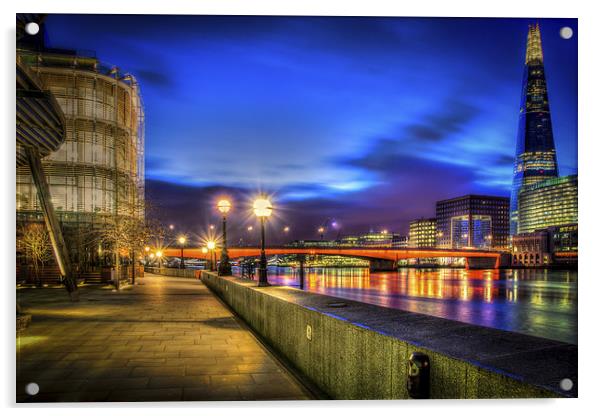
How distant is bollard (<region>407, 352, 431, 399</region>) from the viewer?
3229 millimetres

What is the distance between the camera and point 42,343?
812cm

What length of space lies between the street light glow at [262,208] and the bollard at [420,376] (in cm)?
864

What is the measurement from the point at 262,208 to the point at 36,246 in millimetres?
16644

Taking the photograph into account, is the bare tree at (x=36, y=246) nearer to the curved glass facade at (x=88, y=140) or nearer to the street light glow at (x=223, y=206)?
the curved glass facade at (x=88, y=140)

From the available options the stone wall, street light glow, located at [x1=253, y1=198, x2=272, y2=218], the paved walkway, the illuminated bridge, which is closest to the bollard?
the stone wall

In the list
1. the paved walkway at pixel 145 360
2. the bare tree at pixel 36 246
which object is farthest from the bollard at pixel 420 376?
the bare tree at pixel 36 246

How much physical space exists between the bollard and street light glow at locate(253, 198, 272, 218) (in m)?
8.64

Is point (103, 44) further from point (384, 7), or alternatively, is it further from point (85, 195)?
point (85, 195)

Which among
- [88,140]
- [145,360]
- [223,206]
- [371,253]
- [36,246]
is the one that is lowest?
[371,253]

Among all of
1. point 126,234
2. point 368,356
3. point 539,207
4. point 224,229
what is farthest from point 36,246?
point 539,207

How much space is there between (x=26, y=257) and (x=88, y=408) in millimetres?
21922

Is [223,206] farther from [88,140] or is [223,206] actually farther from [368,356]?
[88,140]

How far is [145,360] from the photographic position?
6.88m

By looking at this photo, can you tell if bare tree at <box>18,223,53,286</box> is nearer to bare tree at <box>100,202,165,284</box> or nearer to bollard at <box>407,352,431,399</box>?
bare tree at <box>100,202,165,284</box>
